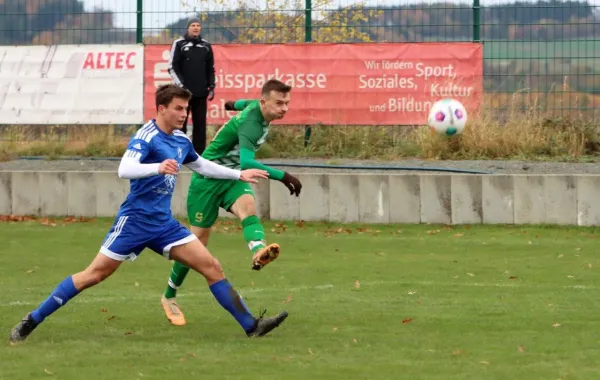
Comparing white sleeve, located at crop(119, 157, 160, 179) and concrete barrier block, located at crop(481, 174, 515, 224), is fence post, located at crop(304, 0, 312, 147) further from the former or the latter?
white sleeve, located at crop(119, 157, 160, 179)

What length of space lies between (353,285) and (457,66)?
27.8 ft

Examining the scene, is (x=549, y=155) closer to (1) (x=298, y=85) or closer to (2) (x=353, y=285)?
(1) (x=298, y=85)

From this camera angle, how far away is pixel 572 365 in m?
7.50

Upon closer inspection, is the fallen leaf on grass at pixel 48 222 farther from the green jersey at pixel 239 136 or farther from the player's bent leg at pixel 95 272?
the player's bent leg at pixel 95 272

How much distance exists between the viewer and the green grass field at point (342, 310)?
7562mm

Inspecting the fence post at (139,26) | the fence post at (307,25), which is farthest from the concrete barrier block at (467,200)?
the fence post at (139,26)

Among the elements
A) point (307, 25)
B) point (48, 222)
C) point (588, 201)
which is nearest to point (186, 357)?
point (588, 201)

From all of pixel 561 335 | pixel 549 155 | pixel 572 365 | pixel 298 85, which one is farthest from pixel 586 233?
pixel 572 365

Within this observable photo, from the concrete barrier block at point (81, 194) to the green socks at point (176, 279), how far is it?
7.71 meters

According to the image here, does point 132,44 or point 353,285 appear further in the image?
point 132,44

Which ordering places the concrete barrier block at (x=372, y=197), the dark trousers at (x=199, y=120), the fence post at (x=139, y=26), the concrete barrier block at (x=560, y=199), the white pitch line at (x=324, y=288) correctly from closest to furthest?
1. the white pitch line at (x=324, y=288)
2. the concrete barrier block at (x=560, y=199)
3. the concrete barrier block at (x=372, y=197)
4. the dark trousers at (x=199, y=120)
5. the fence post at (x=139, y=26)

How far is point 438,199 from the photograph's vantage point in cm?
1638

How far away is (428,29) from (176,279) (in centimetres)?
1060

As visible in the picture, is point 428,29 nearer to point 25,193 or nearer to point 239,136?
point 25,193
